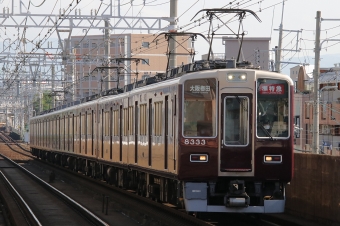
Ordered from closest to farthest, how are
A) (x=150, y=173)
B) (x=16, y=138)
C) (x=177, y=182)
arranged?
(x=177, y=182), (x=150, y=173), (x=16, y=138)

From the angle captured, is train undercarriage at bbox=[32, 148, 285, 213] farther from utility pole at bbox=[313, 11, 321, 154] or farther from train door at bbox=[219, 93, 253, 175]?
utility pole at bbox=[313, 11, 321, 154]

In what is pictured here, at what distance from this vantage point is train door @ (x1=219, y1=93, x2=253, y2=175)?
1303 centimetres

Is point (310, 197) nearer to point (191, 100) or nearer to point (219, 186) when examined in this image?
point (219, 186)

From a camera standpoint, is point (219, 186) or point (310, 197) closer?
point (219, 186)

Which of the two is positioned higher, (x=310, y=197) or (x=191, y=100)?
(x=191, y=100)

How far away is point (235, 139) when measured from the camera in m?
13.1

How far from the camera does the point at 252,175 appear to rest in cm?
1309

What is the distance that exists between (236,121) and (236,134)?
0.21 m

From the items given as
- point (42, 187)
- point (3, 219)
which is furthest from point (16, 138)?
point (3, 219)

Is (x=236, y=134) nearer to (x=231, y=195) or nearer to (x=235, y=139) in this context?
(x=235, y=139)

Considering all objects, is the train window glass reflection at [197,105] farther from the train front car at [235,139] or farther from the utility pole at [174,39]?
the utility pole at [174,39]

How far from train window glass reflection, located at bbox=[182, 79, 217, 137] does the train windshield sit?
0.78m

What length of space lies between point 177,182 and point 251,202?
4.41ft

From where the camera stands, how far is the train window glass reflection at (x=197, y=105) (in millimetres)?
13148
